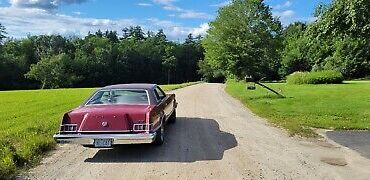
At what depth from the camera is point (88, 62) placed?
93438mm

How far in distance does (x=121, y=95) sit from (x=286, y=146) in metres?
4.06

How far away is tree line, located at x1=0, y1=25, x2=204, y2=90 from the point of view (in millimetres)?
82625

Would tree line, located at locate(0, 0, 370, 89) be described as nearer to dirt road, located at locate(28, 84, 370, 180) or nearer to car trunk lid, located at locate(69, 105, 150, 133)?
dirt road, located at locate(28, 84, 370, 180)

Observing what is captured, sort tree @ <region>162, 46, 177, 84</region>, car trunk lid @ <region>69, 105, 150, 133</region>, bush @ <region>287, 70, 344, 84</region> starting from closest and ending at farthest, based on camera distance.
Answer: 1. car trunk lid @ <region>69, 105, 150, 133</region>
2. bush @ <region>287, 70, 344, 84</region>
3. tree @ <region>162, 46, 177, 84</region>

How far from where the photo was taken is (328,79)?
43531 mm

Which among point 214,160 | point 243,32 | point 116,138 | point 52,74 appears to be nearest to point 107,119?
point 116,138

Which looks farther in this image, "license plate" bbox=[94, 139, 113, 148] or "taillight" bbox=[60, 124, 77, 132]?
"taillight" bbox=[60, 124, 77, 132]

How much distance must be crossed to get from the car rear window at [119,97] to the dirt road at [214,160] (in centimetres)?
109

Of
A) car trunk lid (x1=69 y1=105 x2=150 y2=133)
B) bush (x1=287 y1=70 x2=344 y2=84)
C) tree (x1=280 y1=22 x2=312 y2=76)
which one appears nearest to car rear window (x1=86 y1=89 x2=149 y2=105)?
car trunk lid (x1=69 y1=105 x2=150 y2=133)

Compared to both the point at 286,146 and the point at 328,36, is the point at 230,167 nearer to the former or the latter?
the point at 286,146

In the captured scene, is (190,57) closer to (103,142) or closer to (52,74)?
(52,74)

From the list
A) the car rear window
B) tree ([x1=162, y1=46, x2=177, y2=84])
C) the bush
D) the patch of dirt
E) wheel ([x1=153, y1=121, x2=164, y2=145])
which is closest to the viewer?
the patch of dirt

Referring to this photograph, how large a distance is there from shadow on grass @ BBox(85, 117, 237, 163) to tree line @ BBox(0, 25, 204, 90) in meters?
73.5

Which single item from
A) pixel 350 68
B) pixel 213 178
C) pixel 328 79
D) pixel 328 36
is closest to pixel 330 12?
pixel 328 36
